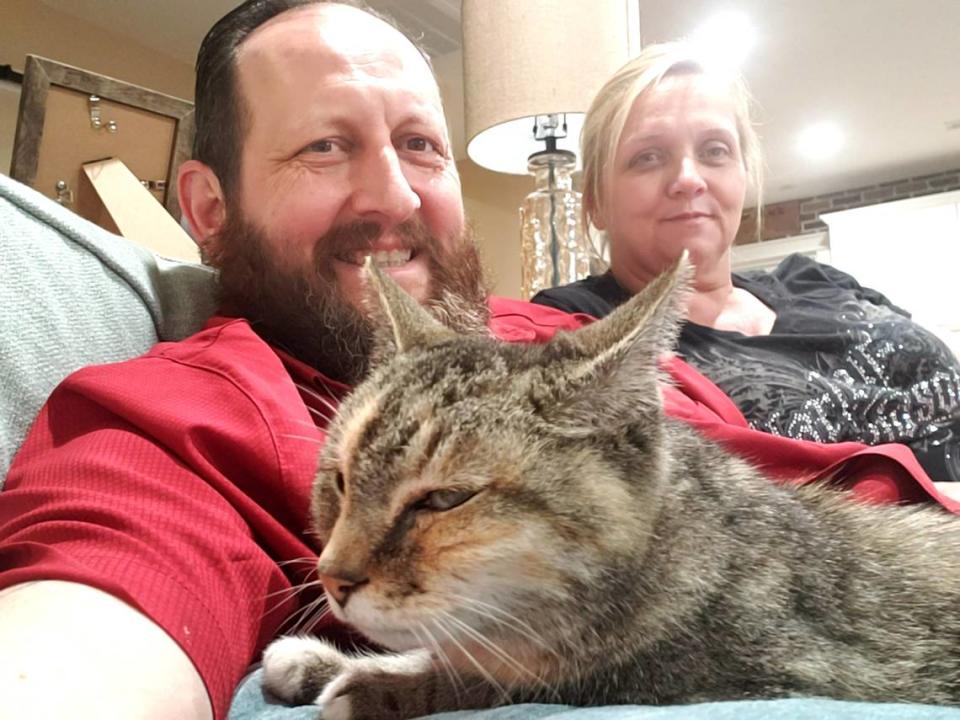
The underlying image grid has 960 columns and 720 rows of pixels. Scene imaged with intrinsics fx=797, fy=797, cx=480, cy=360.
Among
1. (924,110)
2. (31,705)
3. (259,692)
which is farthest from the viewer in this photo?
(924,110)

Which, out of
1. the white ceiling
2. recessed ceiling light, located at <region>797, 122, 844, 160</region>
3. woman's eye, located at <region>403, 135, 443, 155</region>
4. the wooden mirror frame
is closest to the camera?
woman's eye, located at <region>403, 135, 443, 155</region>

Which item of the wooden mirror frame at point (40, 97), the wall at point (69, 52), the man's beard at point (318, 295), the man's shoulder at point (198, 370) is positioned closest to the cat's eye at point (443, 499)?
the man's shoulder at point (198, 370)

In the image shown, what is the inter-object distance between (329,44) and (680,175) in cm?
78

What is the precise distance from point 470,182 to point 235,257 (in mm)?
4354

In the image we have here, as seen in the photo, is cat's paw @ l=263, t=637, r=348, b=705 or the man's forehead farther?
the man's forehead

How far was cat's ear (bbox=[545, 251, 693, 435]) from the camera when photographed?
71 centimetres

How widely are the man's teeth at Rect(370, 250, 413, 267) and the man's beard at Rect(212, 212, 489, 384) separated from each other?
0.02 metres

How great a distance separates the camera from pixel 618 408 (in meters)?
0.74

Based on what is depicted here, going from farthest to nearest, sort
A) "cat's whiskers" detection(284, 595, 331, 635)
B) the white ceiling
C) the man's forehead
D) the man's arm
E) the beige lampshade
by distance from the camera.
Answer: the white ceiling < the beige lampshade < the man's forehead < "cat's whiskers" detection(284, 595, 331, 635) < the man's arm

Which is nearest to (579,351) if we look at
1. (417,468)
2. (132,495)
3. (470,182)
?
(417,468)

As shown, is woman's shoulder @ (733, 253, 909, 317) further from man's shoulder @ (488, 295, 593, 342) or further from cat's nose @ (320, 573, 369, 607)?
cat's nose @ (320, 573, 369, 607)

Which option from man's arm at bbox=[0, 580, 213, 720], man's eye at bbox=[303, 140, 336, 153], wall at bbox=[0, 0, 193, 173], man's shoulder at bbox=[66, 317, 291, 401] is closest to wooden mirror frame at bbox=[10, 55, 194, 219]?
man's eye at bbox=[303, 140, 336, 153]

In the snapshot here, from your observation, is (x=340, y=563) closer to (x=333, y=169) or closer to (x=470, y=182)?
(x=333, y=169)

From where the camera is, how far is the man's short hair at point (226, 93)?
146 centimetres
